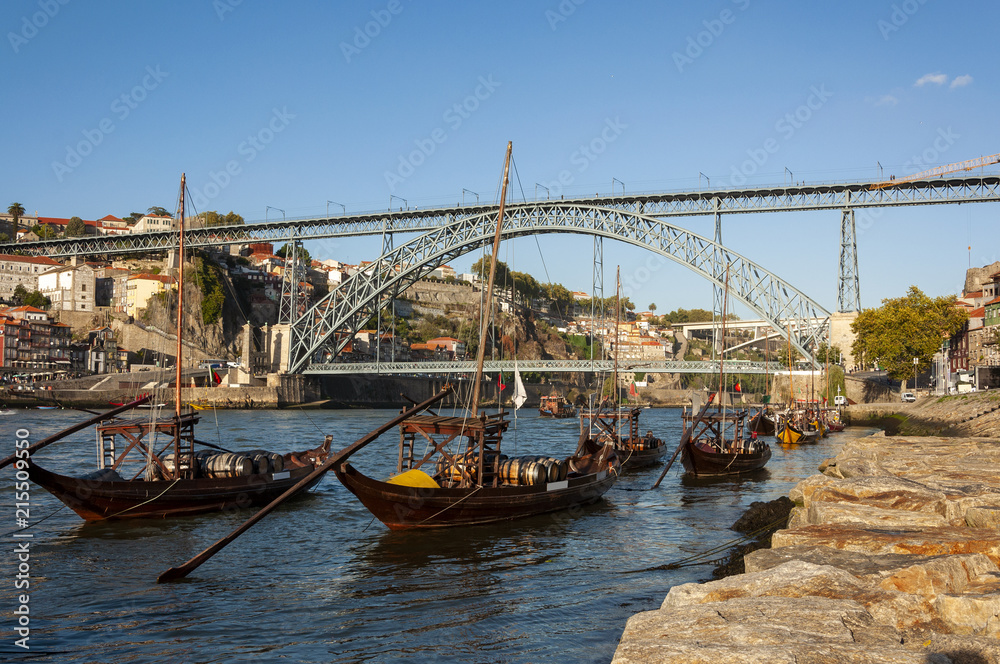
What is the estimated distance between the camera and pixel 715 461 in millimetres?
28125

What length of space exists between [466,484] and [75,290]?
300ft

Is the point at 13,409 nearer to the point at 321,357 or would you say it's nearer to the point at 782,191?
the point at 321,357

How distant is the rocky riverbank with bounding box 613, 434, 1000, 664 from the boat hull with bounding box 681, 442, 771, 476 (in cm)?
1668

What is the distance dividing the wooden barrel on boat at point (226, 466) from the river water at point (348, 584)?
1.03 metres

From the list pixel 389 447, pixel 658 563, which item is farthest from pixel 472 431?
pixel 389 447

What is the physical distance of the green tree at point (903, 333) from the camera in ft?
207

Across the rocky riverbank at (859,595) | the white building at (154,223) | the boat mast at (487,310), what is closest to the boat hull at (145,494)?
the boat mast at (487,310)

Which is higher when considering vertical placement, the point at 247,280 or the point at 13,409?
the point at 247,280

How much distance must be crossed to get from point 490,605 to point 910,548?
5.58m

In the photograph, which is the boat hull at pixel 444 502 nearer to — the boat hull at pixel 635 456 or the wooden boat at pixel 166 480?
the wooden boat at pixel 166 480

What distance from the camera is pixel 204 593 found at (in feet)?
39.1

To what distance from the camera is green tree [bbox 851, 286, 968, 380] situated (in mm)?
62969

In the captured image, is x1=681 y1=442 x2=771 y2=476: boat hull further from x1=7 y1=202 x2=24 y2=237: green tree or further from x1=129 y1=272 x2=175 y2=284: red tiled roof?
x1=7 y1=202 x2=24 y2=237: green tree

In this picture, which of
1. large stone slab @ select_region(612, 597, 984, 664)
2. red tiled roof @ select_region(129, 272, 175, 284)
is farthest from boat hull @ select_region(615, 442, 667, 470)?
red tiled roof @ select_region(129, 272, 175, 284)
